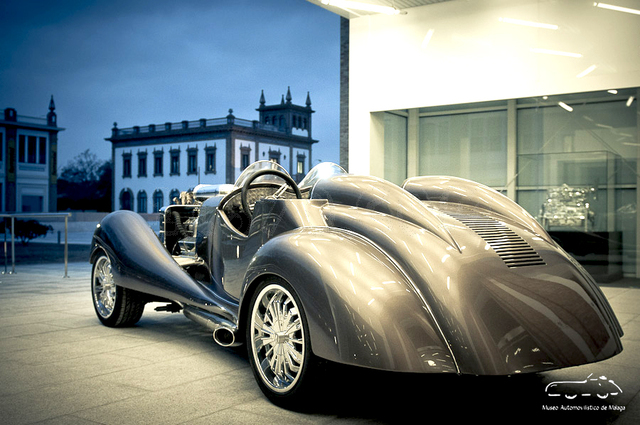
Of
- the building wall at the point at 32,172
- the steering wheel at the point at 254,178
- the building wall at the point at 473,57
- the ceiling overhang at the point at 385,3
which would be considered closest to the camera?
the steering wheel at the point at 254,178

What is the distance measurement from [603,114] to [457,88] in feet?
7.79

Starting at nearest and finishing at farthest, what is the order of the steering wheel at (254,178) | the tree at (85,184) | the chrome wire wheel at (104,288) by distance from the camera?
the steering wheel at (254,178) < the chrome wire wheel at (104,288) < the tree at (85,184)

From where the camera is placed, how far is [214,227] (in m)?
4.34

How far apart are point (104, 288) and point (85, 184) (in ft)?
312

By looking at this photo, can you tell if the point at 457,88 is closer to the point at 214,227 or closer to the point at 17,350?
the point at 214,227

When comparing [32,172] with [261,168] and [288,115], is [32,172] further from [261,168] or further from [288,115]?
[261,168]

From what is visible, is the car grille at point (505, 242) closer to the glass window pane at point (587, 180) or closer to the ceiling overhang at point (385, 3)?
the glass window pane at point (587, 180)

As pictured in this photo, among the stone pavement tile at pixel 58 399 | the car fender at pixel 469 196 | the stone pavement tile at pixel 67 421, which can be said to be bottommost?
the stone pavement tile at pixel 58 399

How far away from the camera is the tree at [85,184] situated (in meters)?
89.8

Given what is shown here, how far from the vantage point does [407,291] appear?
2641mm

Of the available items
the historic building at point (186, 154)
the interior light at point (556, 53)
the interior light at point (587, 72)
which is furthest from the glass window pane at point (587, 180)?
the historic building at point (186, 154)

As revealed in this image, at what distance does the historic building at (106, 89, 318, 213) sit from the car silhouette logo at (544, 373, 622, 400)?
7053 centimetres

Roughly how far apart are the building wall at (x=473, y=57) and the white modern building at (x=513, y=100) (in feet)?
0.06

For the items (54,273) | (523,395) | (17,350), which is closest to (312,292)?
(523,395)
